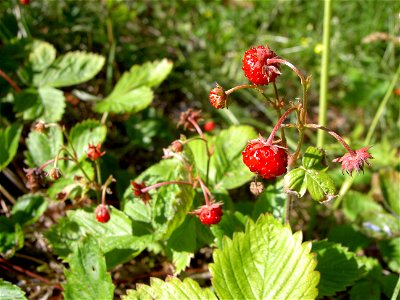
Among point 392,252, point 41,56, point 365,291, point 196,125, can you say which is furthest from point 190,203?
point 41,56

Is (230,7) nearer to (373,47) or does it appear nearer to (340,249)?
(373,47)

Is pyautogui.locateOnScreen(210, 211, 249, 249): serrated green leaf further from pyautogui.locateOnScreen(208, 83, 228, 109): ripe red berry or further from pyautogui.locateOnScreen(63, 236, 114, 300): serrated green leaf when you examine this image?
pyautogui.locateOnScreen(208, 83, 228, 109): ripe red berry

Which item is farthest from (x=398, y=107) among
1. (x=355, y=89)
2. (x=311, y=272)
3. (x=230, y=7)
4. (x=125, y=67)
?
(x=311, y=272)

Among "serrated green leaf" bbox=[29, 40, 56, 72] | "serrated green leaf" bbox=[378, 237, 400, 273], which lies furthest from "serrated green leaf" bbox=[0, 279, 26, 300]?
"serrated green leaf" bbox=[378, 237, 400, 273]

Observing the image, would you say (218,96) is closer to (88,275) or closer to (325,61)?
(88,275)

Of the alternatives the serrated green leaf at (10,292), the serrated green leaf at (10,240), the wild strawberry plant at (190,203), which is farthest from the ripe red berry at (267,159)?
the serrated green leaf at (10,240)

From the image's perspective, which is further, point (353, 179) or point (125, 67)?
point (125, 67)
